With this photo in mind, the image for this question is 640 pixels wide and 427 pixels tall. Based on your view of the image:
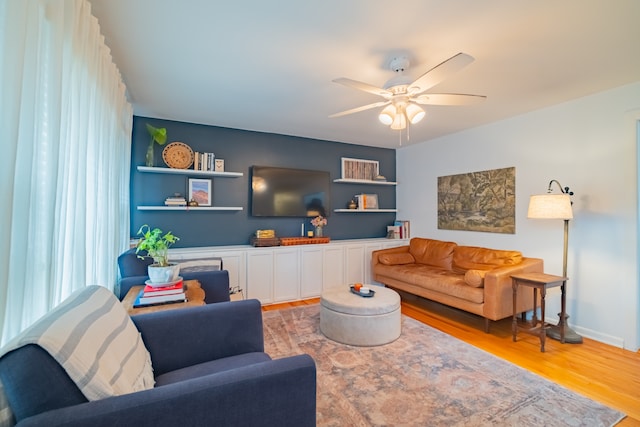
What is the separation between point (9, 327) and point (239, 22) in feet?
6.20

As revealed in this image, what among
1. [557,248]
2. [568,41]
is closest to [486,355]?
[557,248]

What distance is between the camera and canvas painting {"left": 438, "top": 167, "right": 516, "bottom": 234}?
3.72m

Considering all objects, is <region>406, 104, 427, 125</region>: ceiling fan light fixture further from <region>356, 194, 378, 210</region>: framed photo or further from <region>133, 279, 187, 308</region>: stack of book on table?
<region>356, 194, 378, 210</region>: framed photo

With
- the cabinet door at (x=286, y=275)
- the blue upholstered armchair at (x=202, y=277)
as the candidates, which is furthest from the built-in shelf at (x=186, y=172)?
the blue upholstered armchair at (x=202, y=277)

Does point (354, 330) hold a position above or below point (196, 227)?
below

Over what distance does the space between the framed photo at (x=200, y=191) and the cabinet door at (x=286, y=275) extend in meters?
1.20

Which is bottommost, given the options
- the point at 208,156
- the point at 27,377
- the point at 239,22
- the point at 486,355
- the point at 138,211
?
the point at 486,355

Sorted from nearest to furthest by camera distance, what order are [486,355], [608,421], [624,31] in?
1. [608,421]
2. [624,31]
3. [486,355]

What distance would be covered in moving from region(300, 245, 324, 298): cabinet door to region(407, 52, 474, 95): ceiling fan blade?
275 cm

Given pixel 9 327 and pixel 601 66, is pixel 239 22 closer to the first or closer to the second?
pixel 9 327

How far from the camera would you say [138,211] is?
369 centimetres

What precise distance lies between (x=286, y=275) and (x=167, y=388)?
3207 mm

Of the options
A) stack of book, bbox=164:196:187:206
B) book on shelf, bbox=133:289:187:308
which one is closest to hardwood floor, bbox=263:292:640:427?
book on shelf, bbox=133:289:187:308

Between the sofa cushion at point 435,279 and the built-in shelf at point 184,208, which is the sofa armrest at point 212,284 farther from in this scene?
the sofa cushion at point 435,279
